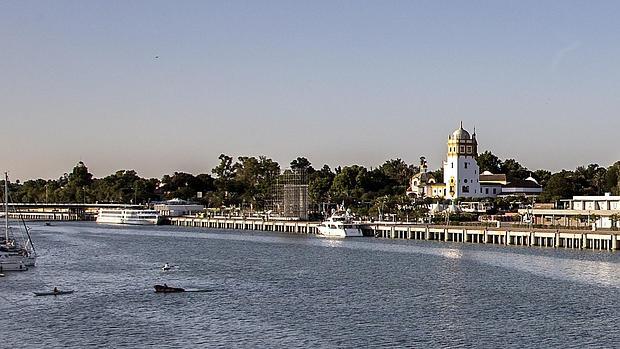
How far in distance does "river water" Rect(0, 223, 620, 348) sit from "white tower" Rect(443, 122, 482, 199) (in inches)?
3373

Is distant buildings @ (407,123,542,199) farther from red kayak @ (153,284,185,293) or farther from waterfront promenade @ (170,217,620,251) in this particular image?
red kayak @ (153,284,185,293)

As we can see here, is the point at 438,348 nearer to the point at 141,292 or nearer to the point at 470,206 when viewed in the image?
the point at 141,292

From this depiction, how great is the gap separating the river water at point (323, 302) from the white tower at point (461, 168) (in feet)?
281

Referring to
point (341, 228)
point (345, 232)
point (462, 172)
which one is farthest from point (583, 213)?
point (462, 172)

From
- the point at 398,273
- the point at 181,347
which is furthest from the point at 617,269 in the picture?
the point at 181,347

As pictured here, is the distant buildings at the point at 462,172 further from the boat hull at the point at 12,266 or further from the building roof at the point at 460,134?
the boat hull at the point at 12,266

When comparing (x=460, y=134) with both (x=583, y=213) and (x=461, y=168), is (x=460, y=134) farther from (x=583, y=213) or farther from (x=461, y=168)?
(x=583, y=213)

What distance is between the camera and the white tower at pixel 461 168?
18525 cm

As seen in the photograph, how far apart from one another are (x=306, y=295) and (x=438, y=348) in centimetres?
1945

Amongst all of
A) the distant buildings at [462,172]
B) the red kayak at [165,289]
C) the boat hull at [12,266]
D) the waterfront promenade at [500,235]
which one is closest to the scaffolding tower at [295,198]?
the waterfront promenade at [500,235]

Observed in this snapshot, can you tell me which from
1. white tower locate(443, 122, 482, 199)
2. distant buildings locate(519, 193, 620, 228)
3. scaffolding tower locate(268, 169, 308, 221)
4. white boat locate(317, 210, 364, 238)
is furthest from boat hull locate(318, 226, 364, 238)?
white tower locate(443, 122, 482, 199)

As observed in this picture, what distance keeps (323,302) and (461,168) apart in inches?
5070

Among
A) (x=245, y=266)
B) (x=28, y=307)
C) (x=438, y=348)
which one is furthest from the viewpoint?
(x=245, y=266)

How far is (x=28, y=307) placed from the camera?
57.5 m
